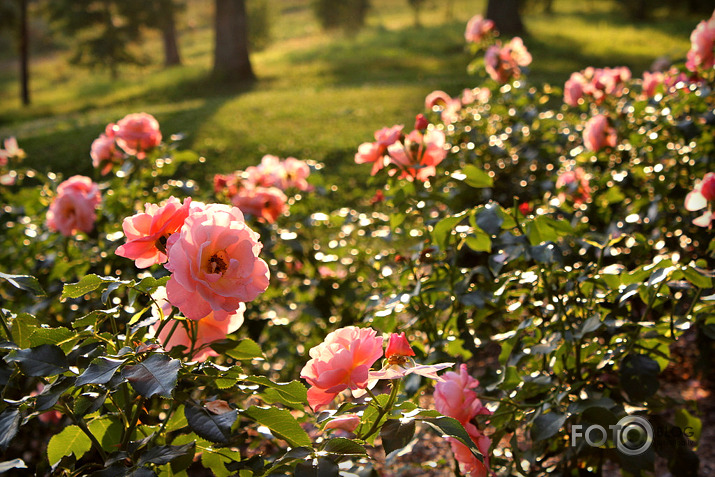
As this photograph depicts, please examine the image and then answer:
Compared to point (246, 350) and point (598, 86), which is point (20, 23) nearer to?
point (598, 86)

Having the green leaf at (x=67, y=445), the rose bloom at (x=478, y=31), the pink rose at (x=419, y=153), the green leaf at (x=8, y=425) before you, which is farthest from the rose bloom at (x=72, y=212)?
the rose bloom at (x=478, y=31)

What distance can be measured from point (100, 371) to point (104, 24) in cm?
1977

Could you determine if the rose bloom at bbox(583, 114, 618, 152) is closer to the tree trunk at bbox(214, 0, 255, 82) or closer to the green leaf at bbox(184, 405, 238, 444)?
the green leaf at bbox(184, 405, 238, 444)

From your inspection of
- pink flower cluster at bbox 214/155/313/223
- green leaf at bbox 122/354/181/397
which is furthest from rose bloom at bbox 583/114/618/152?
green leaf at bbox 122/354/181/397

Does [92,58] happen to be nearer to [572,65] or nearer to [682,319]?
[572,65]

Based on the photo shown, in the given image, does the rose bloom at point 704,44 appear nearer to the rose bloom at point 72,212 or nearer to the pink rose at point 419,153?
the pink rose at point 419,153

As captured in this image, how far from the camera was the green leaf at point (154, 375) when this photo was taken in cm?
74

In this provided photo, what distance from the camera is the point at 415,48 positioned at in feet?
55.1

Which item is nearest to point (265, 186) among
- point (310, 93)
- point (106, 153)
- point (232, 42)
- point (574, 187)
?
point (106, 153)

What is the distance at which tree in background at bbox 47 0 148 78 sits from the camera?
17.8 meters

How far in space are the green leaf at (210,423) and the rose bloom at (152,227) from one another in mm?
248

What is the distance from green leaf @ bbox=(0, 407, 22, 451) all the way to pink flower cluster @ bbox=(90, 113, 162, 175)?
4.56 ft

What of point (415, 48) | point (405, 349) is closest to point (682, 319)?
point (405, 349)

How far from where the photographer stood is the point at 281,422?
2.71 feet
